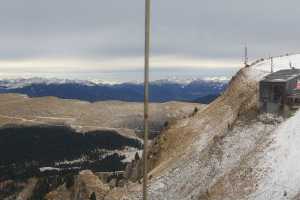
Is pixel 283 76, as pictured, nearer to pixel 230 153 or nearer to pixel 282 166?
pixel 230 153

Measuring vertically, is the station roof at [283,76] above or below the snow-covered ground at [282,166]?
above

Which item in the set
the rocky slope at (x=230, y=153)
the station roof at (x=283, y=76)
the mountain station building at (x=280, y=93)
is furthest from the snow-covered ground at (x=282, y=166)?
the station roof at (x=283, y=76)

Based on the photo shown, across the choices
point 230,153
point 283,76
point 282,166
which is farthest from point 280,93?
point 282,166

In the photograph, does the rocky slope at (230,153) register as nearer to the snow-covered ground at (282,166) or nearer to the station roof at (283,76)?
the snow-covered ground at (282,166)

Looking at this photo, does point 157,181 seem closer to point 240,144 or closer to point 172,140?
point 240,144

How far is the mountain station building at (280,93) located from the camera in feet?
219

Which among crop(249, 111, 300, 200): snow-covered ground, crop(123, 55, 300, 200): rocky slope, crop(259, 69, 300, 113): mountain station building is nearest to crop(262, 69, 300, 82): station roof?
crop(259, 69, 300, 113): mountain station building

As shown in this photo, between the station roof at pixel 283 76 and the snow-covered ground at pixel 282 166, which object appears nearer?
the snow-covered ground at pixel 282 166

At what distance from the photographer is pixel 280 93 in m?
68.1

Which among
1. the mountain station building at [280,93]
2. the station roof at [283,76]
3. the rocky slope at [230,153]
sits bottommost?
the rocky slope at [230,153]

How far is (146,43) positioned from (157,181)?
2090 inches

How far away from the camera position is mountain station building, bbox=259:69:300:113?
66812mm

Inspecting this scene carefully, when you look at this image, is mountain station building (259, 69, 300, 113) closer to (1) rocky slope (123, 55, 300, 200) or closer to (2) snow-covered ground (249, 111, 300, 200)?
(1) rocky slope (123, 55, 300, 200)

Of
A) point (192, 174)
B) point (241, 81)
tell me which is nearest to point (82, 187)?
point (241, 81)
